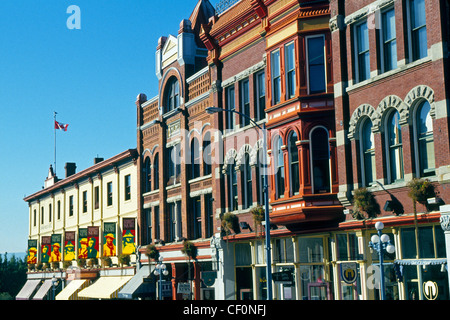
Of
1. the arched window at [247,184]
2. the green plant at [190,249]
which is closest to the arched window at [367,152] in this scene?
the arched window at [247,184]

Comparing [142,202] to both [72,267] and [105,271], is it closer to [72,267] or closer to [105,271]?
[105,271]

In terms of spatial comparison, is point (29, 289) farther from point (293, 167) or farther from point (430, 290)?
point (430, 290)

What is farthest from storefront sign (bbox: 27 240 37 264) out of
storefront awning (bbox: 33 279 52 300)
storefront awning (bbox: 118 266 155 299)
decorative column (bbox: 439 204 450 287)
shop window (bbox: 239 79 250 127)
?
decorative column (bbox: 439 204 450 287)

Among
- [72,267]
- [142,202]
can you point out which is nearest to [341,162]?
[142,202]

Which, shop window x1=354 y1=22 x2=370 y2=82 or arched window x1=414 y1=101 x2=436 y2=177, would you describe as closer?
arched window x1=414 y1=101 x2=436 y2=177

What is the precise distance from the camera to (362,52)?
24.0 m

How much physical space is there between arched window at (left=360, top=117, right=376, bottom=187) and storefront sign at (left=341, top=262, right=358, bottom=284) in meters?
3.32

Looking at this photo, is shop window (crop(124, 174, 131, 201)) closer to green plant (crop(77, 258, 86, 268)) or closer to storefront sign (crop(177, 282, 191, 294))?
green plant (crop(77, 258, 86, 268))

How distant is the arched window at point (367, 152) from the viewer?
76.6ft

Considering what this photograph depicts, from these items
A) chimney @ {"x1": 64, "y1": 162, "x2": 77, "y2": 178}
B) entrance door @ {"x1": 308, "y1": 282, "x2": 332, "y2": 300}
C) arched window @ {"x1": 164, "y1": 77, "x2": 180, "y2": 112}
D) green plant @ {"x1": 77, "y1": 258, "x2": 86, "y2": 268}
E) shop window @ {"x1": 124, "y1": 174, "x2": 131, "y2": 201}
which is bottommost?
entrance door @ {"x1": 308, "y1": 282, "x2": 332, "y2": 300}

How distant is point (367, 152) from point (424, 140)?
9.80ft

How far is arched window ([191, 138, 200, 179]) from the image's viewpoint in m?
37.7

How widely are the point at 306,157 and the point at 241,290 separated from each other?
10292 millimetres

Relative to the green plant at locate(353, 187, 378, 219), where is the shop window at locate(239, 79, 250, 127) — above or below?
above
